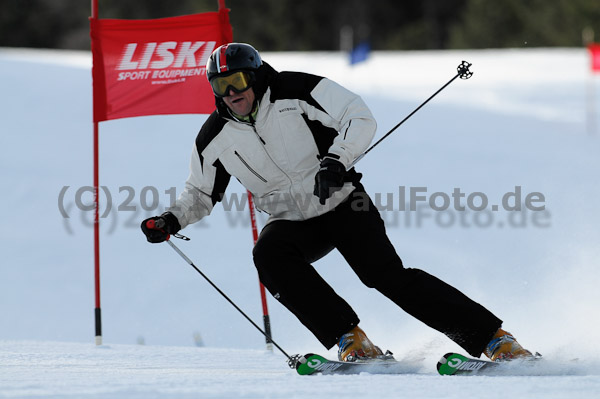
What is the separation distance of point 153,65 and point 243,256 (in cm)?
280

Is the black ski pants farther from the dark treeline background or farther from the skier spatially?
the dark treeline background

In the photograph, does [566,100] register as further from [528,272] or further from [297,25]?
[297,25]

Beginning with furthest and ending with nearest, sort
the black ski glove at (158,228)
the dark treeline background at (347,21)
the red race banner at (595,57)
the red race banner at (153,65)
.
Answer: the dark treeline background at (347,21)
the red race banner at (595,57)
the red race banner at (153,65)
the black ski glove at (158,228)

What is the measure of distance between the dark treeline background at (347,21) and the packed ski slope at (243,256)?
53.3ft

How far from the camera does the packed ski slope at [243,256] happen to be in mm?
3207

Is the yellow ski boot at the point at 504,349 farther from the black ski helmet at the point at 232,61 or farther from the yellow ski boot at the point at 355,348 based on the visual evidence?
the black ski helmet at the point at 232,61

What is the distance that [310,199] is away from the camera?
3762 millimetres

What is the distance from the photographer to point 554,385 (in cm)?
268

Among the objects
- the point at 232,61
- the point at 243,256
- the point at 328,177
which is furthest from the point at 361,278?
the point at 243,256

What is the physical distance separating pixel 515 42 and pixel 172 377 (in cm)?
2976

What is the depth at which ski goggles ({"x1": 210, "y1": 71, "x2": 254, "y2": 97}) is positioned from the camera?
3.66 meters

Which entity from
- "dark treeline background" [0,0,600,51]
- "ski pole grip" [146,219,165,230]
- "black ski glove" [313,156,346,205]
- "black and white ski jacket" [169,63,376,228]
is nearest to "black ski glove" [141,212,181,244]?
"ski pole grip" [146,219,165,230]

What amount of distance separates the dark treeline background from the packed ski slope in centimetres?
1624

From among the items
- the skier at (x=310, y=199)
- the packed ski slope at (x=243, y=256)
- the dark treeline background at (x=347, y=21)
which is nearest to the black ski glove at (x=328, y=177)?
the skier at (x=310, y=199)
